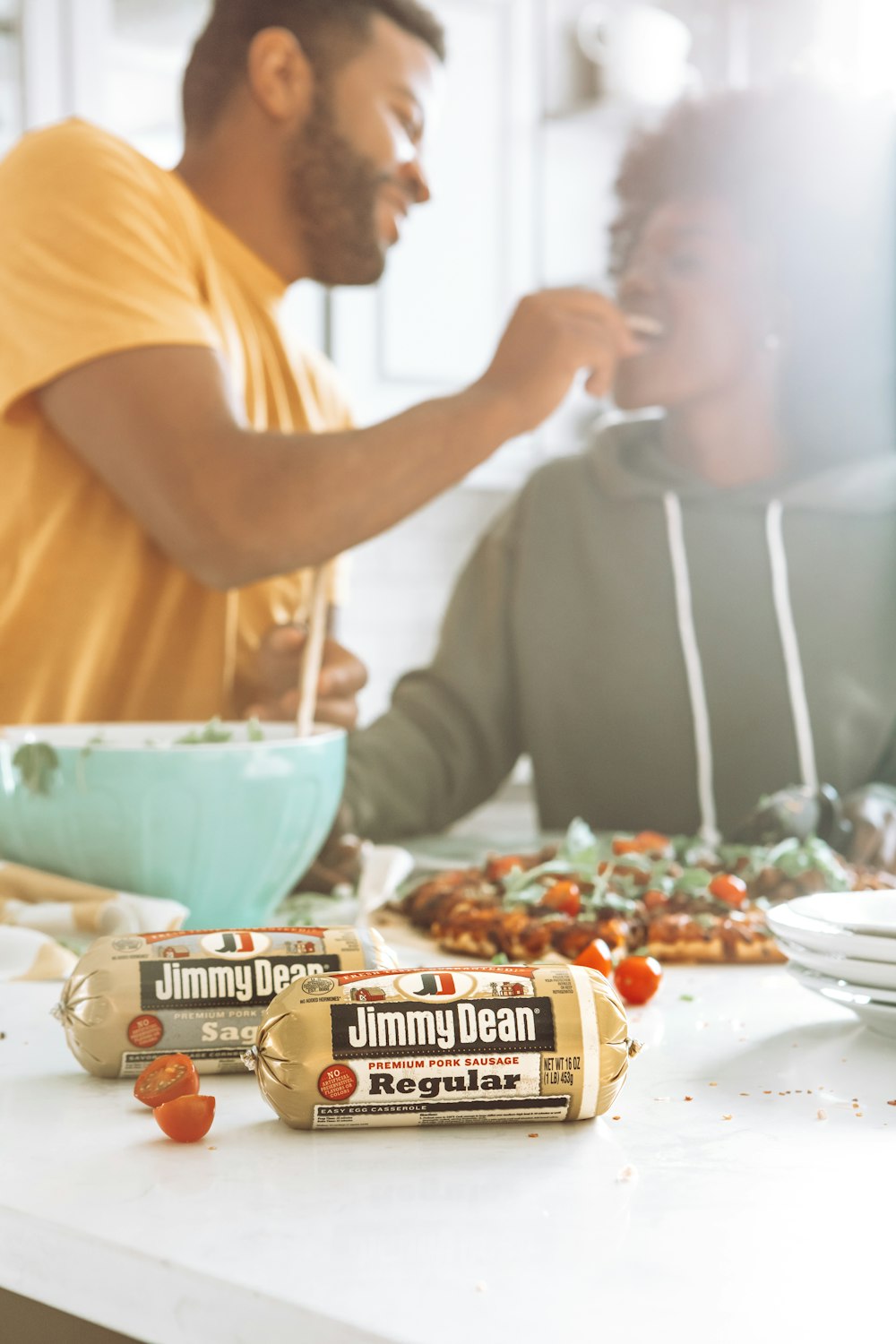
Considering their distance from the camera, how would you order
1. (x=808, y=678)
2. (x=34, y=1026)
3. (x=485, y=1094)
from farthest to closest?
(x=808, y=678) < (x=34, y=1026) < (x=485, y=1094)

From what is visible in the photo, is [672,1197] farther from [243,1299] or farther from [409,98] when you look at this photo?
[409,98]

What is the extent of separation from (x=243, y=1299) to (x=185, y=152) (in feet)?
4.67

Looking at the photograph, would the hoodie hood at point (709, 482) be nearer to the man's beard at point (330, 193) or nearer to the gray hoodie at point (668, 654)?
the gray hoodie at point (668, 654)

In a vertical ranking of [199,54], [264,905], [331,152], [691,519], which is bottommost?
[264,905]

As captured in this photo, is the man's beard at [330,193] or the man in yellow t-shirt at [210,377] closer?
the man in yellow t-shirt at [210,377]

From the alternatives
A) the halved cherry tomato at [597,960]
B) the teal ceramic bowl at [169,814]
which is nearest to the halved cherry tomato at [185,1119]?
the halved cherry tomato at [597,960]

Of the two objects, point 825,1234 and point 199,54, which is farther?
point 199,54

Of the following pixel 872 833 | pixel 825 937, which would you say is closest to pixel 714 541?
pixel 872 833

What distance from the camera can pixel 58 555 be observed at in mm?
1315

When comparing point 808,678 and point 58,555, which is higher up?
point 58,555

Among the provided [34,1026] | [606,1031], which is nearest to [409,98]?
[34,1026]

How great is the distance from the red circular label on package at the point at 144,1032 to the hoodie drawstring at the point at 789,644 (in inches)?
49.1

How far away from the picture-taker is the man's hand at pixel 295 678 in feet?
3.90

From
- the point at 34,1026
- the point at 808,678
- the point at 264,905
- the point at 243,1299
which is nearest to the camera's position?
the point at 243,1299
